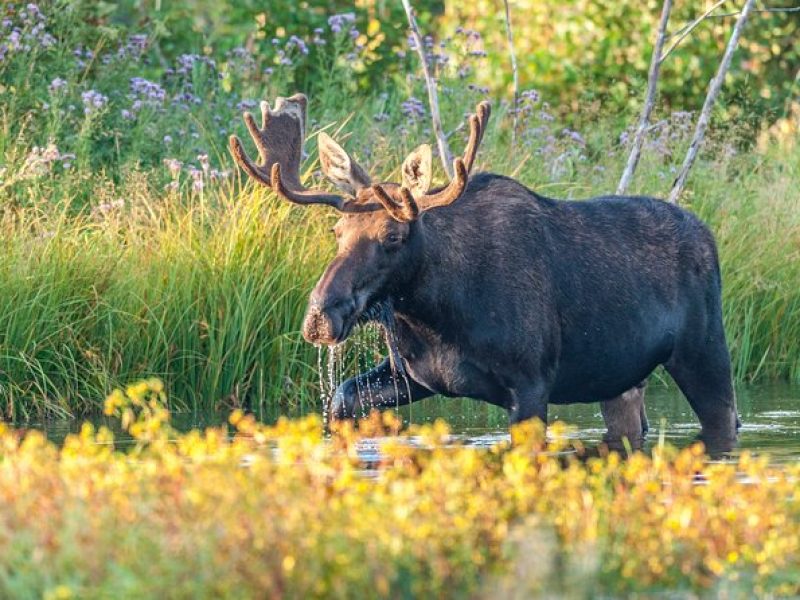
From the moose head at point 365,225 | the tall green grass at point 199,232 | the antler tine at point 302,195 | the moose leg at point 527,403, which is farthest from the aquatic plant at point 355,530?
the tall green grass at point 199,232

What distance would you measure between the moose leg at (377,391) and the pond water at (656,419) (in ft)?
2.26

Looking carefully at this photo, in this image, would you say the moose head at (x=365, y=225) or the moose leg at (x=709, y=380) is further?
the moose leg at (x=709, y=380)

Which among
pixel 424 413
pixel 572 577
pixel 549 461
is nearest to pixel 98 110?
pixel 424 413

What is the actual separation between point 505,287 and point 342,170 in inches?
39.7

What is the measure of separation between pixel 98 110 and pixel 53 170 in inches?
35.6

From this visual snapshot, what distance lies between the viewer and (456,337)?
8.88 metres

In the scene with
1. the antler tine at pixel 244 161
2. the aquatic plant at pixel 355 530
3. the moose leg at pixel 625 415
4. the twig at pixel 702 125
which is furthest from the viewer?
the twig at pixel 702 125

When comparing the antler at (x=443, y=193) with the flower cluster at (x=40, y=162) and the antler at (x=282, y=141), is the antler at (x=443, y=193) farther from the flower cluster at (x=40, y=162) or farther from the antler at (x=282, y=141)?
the flower cluster at (x=40, y=162)

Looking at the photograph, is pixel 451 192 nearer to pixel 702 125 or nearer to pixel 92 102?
pixel 702 125

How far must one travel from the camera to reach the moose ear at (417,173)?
8.89 meters

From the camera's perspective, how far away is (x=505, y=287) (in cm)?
896

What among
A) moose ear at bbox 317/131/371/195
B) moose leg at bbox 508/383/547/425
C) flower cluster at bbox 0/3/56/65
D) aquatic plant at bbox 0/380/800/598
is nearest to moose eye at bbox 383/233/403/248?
moose ear at bbox 317/131/371/195

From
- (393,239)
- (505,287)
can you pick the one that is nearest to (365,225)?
(393,239)

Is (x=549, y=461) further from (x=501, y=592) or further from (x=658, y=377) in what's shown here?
(x=658, y=377)
